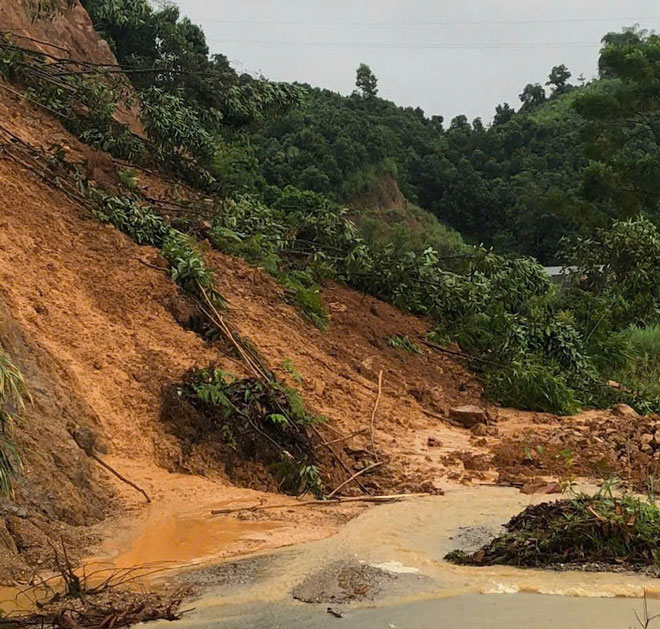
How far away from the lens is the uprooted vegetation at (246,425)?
20.6 ft

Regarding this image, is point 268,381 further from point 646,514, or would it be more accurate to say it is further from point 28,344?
point 646,514

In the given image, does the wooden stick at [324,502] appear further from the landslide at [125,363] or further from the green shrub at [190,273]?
the green shrub at [190,273]

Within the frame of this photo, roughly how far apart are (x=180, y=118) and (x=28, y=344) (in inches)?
254

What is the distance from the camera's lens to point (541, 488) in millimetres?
6195

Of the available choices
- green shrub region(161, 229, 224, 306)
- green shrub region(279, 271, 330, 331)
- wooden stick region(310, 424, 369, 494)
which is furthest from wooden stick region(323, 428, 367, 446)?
green shrub region(279, 271, 330, 331)

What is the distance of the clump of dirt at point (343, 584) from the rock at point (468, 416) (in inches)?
179

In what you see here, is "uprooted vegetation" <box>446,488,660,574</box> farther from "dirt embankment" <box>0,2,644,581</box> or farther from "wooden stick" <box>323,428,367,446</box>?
"wooden stick" <box>323,428,367,446</box>

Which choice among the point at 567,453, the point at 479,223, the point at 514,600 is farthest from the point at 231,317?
the point at 479,223

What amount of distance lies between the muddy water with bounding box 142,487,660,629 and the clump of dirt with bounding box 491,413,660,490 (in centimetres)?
196

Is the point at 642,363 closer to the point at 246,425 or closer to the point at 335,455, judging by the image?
the point at 335,455

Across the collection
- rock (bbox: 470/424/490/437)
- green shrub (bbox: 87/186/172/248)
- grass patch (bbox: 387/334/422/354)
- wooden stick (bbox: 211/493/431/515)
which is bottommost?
wooden stick (bbox: 211/493/431/515)

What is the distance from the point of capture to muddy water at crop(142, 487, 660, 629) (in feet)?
11.6

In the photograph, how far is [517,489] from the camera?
6266 millimetres

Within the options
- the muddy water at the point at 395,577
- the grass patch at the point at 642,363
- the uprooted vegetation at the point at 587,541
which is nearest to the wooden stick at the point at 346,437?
the muddy water at the point at 395,577
